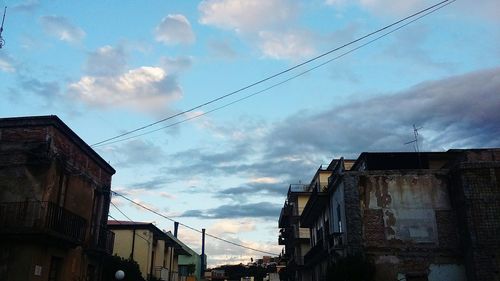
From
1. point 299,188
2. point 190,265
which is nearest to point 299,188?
point 299,188

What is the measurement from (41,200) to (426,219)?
16.8m

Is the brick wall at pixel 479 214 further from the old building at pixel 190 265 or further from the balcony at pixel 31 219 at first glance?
the old building at pixel 190 265

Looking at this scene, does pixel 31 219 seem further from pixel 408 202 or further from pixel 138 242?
pixel 138 242

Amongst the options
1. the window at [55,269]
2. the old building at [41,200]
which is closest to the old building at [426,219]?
the old building at [41,200]

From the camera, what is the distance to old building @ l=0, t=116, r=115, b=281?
17844 mm

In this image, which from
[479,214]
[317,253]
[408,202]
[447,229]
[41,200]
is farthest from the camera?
[317,253]

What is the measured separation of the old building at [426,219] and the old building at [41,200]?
39.6ft

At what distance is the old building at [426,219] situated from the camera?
67.7 ft

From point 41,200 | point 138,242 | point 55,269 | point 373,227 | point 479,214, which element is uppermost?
point 138,242

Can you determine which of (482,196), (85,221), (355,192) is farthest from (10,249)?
(482,196)

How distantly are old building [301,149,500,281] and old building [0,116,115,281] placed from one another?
1208cm

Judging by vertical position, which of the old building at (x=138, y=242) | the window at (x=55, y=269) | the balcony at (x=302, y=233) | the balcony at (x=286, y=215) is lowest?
the window at (x=55, y=269)

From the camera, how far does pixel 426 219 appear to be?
22.2 metres

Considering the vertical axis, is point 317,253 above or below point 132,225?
below
